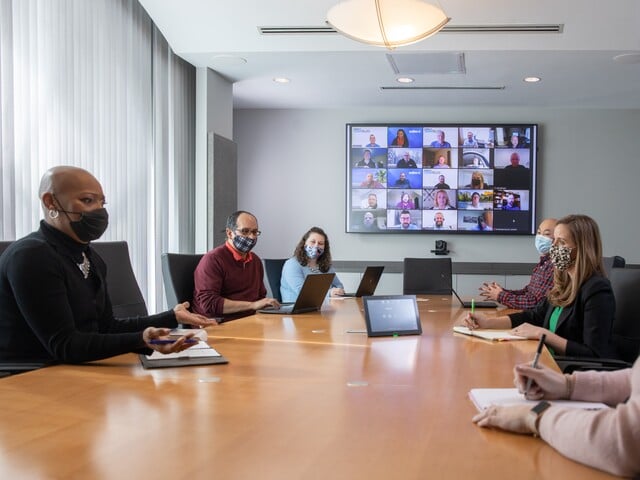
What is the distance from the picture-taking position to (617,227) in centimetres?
707

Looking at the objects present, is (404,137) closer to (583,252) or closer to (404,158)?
(404,158)

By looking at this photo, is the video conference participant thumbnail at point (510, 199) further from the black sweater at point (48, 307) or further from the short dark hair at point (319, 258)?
the black sweater at point (48, 307)

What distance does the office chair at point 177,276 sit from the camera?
3.75 metres

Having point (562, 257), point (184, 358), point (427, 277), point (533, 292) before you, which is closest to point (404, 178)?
point (427, 277)

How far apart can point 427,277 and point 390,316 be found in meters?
2.83

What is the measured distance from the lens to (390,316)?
2.79m

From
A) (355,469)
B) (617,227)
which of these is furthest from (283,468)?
(617,227)

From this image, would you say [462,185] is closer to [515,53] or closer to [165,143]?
[515,53]

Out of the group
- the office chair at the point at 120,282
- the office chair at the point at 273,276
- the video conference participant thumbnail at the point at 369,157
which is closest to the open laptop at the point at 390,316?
the office chair at the point at 120,282

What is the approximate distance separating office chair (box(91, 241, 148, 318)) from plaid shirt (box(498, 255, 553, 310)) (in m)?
2.20

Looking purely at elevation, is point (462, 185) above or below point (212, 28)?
below

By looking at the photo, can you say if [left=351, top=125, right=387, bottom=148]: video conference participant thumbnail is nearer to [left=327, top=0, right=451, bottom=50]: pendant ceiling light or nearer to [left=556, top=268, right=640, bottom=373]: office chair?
[left=327, top=0, right=451, bottom=50]: pendant ceiling light

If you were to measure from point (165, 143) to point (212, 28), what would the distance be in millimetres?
1076

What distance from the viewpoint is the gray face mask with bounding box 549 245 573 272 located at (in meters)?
2.92
